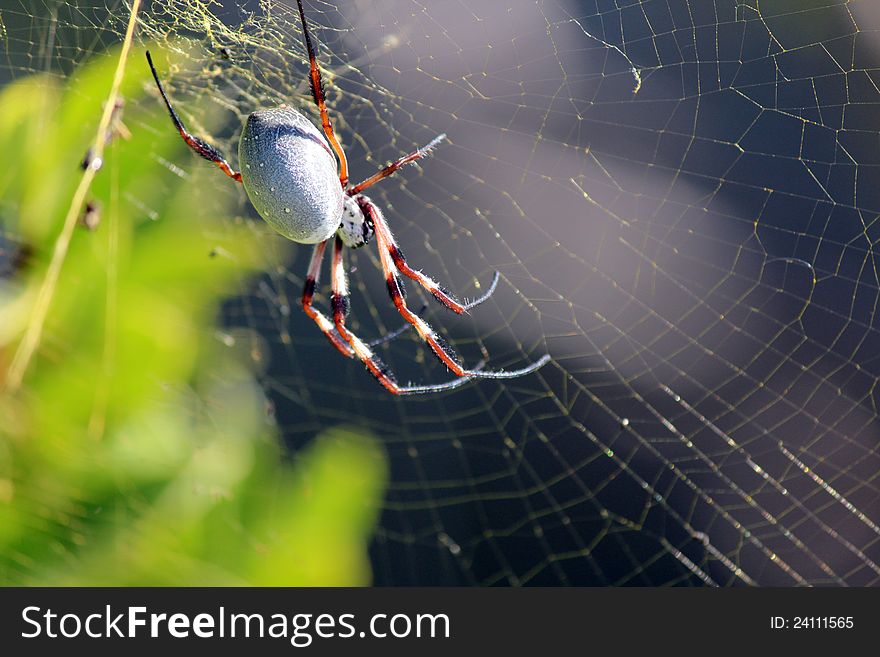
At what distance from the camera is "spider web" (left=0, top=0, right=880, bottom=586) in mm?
1880

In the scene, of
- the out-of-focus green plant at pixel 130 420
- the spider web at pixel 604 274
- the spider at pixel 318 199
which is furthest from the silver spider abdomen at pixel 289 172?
the spider web at pixel 604 274

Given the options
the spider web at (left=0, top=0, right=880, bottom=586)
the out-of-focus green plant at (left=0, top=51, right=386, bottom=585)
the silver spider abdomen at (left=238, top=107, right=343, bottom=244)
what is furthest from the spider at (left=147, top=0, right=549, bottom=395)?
the spider web at (left=0, top=0, right=880, bottom=586)

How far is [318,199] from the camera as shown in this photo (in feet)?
4.69

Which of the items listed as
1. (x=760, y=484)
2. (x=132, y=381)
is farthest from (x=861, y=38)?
(x=132, y=381)

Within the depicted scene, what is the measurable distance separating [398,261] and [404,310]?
11 centimetres

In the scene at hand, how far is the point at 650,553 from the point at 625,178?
117 centimetres

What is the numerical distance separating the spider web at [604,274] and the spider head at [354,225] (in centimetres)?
34

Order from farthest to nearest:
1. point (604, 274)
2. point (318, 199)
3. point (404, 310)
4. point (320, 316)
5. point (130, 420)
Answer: point (604, 274)
point (320, 316)
point (404, 310)
point (318, 199)
point (130, 420)

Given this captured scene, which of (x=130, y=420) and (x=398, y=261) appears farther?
(x=398, y=261)

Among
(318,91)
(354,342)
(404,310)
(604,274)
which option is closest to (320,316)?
(354,342)

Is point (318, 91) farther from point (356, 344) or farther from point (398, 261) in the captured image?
point (356, 344)

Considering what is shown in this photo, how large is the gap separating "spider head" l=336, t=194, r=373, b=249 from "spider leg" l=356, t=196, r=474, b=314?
0.01 m

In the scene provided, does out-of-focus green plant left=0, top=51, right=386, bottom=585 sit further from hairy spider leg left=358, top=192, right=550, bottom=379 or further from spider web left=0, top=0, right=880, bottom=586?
spider web left=0, top=0, right=880, bottom=586

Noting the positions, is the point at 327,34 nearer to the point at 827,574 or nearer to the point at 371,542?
the point at 371,542
